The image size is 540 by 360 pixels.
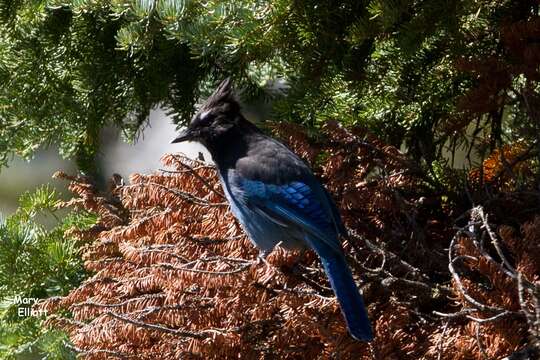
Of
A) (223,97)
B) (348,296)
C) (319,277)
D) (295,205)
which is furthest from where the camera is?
(223,97)

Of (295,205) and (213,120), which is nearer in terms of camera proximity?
(295,205)

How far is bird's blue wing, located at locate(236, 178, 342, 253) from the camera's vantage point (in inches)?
72.2

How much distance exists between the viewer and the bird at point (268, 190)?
5.82 feet

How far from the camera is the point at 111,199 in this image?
2271 millimetres

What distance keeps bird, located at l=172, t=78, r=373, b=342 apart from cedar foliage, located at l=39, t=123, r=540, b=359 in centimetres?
3

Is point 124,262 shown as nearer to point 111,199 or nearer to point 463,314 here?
point 111,199

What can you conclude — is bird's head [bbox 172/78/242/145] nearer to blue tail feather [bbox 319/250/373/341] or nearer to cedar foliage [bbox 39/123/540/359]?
cedar foliage [bbox 39/123/540/359]

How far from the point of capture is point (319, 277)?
5.79ft

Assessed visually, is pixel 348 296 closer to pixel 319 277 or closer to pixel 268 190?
pixel 319 277

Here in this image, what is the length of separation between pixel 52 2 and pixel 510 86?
101cm

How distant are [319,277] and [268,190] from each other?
1.34ft

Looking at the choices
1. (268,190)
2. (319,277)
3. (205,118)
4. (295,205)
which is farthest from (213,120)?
(319,277)

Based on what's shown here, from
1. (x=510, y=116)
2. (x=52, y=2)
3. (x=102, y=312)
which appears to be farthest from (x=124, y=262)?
(x=510, y=116)

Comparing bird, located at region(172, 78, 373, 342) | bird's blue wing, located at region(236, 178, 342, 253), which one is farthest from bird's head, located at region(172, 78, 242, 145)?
bird's blue wing, located at region(236, 178, 342, 253)
